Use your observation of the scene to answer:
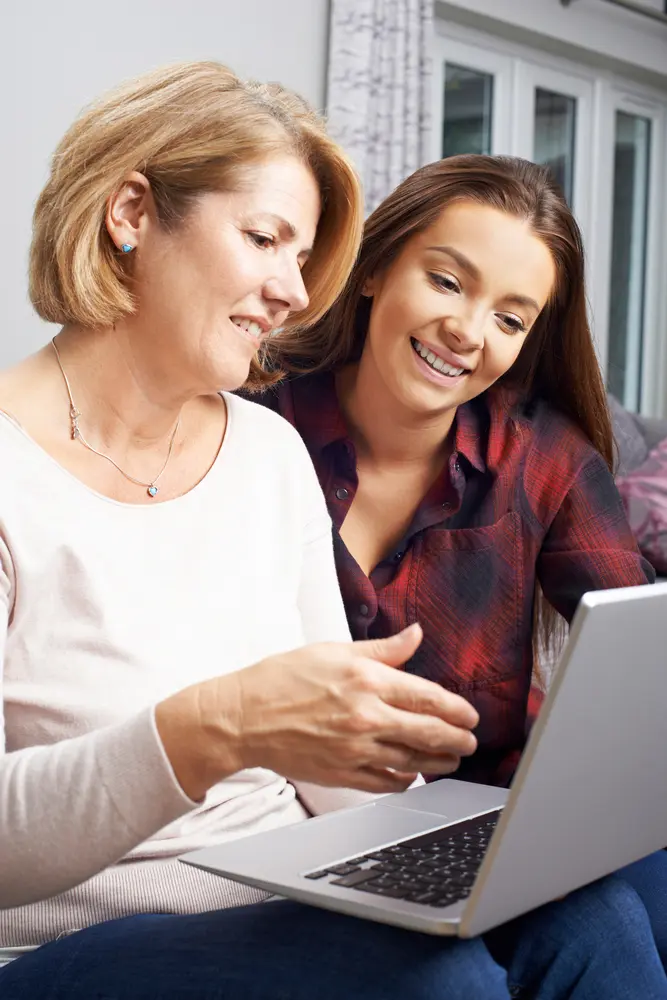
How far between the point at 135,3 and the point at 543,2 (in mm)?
1605

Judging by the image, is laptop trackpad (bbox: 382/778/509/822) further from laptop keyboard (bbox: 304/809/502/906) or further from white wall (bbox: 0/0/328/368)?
white wall (bbox: 0/0/328/368)

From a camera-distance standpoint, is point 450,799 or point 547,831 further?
point 450,799

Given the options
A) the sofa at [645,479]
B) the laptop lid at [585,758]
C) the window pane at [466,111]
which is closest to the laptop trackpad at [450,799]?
the laptop lid at [585,758]

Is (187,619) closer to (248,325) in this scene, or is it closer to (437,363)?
(248,325)

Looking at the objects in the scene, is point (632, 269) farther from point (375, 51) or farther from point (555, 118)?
point (375, 51)

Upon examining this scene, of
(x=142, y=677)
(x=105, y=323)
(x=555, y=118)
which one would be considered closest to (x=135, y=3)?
(x=555, y=118)

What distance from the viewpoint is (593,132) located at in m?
4.62

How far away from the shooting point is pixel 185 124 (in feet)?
3.74

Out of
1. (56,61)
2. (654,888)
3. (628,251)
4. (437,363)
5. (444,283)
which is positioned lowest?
(654,888)

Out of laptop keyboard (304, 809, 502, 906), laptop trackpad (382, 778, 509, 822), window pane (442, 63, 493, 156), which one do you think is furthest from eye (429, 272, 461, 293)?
window pane (442, 63, 493, 156)

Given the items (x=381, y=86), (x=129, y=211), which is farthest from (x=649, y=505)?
(x=129, y=211)

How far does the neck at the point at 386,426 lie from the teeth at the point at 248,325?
0.34 meters

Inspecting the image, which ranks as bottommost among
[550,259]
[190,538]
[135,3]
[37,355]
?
[190,538]

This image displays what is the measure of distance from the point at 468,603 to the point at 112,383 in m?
0.57
